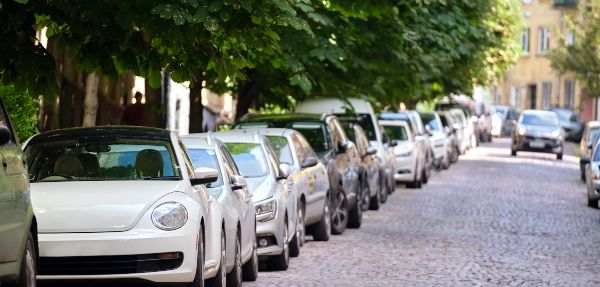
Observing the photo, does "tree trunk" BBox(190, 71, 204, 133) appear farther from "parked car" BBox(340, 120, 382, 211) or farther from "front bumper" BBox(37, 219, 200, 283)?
"front bumper" BBox(37, 219, 200, 283)

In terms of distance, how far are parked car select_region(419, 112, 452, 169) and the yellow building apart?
43.4m

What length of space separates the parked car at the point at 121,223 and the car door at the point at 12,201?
133cm

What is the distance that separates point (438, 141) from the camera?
41844 millimetres

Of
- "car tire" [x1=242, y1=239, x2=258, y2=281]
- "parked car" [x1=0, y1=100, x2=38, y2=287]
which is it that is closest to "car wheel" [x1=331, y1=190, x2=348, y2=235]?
"car tire" [x1=242, y1=239, x2=258, y2=281]

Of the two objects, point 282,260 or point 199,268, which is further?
point 282,260

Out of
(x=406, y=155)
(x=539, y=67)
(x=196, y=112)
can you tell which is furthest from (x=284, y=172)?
(x=539, y=67)

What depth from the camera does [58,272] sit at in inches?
432

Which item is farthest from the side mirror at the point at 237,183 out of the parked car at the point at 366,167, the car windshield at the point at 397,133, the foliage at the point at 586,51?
the foliage at the point at 586,51

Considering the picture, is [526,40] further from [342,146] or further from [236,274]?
[236,274]

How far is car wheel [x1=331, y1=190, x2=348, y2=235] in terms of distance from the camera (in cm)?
2055

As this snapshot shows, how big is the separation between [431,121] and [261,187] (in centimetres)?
2826

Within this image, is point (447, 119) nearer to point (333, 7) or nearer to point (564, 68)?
point (564, 68)

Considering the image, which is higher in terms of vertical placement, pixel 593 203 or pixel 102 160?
pixel 102 160

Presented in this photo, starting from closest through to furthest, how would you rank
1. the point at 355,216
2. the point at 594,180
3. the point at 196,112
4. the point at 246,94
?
the point at 355,216
the point at 594,180
the point at 196,112
the point at 246,94
